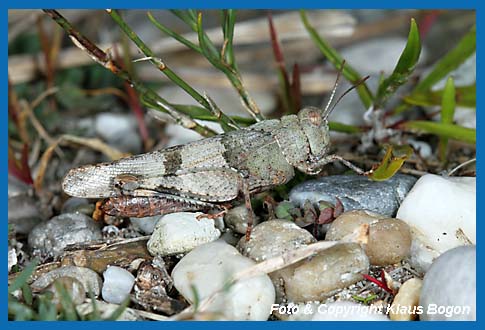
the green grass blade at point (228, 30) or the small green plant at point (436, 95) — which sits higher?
the green grass blade at point (228, 30)

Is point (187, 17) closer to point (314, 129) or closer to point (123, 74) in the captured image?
point (123, 74)

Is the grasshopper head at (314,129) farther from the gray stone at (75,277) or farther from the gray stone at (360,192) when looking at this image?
the gray stone at (75,277)

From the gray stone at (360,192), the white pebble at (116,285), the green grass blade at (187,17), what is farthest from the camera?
the green grass blade at (187,17)

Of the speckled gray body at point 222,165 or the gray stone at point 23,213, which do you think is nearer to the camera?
the speckled gray body at point 222,165

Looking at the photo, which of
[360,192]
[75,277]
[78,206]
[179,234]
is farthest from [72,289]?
[360,192]

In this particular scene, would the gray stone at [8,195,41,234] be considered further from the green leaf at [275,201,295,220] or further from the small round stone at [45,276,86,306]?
the green leaf at [275,201,295,220]

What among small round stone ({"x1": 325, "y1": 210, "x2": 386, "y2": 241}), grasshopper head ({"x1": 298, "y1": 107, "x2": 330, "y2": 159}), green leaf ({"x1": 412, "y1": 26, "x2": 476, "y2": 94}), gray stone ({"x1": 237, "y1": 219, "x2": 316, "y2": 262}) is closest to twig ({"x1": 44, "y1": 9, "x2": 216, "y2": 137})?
grasshopper head ({"x1": 298, "y1": 107, "x2": 330, "y2": 159})

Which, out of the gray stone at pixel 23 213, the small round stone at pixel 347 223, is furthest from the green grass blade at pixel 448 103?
the gray stone at pixel 23 213
